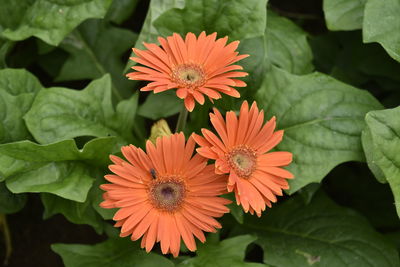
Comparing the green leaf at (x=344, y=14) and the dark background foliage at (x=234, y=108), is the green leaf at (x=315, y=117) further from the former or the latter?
the green leaf at (x=344, y=14)

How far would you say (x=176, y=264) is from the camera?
2.04 metres

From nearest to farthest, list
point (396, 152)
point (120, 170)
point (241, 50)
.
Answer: point (120, 170)
point (396, 152)
point (241, 50)

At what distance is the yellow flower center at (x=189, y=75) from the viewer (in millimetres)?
1678

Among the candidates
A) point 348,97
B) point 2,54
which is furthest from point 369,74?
point 2,54

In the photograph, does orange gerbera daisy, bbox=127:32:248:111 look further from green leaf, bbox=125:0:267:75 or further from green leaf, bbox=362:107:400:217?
green leaf, bbox=362:107:400:217

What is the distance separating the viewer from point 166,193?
171 cm

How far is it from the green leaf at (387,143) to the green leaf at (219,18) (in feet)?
1.67

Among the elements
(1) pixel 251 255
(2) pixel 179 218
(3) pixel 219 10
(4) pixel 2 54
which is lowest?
(1) pixel 251 255

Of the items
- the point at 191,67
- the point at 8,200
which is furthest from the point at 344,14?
the point at 8,200

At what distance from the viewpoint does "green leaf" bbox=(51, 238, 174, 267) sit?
192 cm

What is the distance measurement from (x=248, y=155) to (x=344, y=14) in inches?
28.3

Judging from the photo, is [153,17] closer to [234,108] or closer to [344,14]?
[234,108]

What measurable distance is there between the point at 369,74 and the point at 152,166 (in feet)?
3.98

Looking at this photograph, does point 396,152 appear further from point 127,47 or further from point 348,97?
point 127,47
